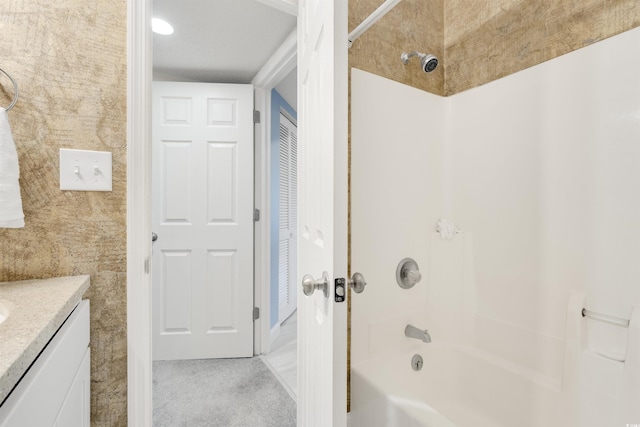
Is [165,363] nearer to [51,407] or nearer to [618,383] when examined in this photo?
[51,407]

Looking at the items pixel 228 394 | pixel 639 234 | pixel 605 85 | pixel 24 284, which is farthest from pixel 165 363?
pixel 605 85

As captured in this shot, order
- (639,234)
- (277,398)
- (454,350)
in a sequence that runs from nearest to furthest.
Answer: (639,234) → (454,350) → (277,398)

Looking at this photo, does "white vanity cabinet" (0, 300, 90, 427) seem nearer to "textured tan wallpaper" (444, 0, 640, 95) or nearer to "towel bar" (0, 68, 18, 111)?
"towel bar" (0, 68, 18, 111)

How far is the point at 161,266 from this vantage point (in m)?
2.32

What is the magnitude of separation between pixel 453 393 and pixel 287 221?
2.18m

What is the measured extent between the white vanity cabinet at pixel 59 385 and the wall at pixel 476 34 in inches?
53.5

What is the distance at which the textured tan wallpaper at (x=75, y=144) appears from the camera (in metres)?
0.99

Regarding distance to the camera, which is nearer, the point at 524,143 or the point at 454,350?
the point at 524,143

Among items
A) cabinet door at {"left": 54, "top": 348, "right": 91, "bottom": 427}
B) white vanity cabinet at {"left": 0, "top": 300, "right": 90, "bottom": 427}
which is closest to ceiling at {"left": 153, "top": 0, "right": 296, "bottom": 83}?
white vanity cabinet at {"left": 0, "top": 300, "right": 90, "bottom": 427}

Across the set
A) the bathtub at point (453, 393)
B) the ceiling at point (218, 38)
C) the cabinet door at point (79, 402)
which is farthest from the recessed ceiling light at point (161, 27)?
the bathtub at point (453, 393)

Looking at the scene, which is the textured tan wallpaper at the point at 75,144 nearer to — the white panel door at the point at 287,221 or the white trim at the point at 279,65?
the white trim at the point at 279,65

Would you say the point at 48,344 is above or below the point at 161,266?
above

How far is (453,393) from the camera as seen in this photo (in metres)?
1.55

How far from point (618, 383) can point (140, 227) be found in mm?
1719
